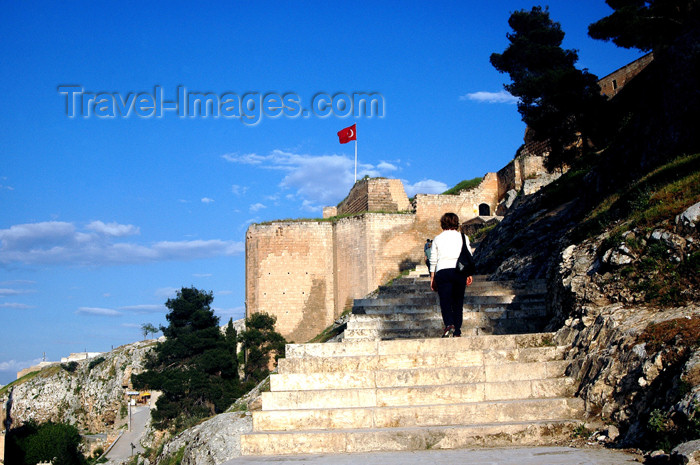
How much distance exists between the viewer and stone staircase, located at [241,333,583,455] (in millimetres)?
4727

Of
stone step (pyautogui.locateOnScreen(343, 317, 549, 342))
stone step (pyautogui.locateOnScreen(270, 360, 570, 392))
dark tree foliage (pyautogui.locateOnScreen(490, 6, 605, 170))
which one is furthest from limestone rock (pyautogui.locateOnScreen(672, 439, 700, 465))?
dark tree foliage (pyautogui.locateOnScreen(490, 6, 605, 170))

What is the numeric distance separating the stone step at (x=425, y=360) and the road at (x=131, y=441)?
1257 inches

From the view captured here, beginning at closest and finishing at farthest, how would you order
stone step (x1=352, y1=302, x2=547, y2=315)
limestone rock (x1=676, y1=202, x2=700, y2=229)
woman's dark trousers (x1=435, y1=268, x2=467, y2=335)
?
1. limestone rock (x1=676, y1=202, x2=700, y2=229)
2. woman's dark trousers (x1=435, y1=268, x2=467, y2=335)
3. stone step (x1=352, y1=302, x2=547, y2=315)

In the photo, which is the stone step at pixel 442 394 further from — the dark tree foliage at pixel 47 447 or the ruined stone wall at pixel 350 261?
the dark tree foliage at pixel 47 447

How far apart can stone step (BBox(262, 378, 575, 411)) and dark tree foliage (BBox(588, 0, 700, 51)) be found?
19.6m

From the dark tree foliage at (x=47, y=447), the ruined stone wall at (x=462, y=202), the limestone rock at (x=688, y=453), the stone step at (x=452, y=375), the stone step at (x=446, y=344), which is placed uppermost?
the ruined stone wall at (x=462, y=202)

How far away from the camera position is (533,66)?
1332 inches

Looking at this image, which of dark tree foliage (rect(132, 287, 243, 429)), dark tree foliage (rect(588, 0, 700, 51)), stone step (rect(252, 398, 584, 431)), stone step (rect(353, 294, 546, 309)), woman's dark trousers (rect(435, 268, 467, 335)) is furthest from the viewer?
dark tree foliage (rect(132, 287, 243, 429))

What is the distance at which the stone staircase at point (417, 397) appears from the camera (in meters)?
4.72

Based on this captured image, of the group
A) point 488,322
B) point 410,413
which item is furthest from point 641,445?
point 488,322

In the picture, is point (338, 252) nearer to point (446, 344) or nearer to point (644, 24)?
point (644, 24)

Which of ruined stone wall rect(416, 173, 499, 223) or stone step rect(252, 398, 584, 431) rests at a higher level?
ruined stone wall rect(416, 173, 499, 223)

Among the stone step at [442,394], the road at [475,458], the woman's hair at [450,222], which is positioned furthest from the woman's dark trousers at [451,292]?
the road at [475,458]

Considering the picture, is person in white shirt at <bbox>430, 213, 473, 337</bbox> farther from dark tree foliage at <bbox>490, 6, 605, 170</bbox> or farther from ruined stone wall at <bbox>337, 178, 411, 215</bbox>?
ruined stone wall at <bbox>337, 178, 411, 215</bbox>
